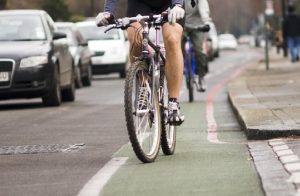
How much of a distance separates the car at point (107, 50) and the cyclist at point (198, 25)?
13933mm

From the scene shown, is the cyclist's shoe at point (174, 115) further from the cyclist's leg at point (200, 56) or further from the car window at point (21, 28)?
the car window at point (21, 28)

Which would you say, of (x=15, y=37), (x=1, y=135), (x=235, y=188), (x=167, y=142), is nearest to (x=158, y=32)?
(x=167, y=142)

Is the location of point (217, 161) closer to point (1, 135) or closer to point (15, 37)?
point (1, 135)

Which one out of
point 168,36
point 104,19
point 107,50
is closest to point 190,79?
point 168,36

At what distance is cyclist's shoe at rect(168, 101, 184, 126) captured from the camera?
8.73m

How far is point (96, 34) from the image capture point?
3228cm

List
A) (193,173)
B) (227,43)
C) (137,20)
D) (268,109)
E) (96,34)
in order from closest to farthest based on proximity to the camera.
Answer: (193,173), (137,20), (268,109), (96,34), (227,43)

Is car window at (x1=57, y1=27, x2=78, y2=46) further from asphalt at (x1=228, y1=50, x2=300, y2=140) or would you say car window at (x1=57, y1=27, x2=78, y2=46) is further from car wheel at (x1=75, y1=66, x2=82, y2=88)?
asphalt at (x1=228, y1=50, x2=300, y2=140)

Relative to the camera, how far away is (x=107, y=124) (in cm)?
1272

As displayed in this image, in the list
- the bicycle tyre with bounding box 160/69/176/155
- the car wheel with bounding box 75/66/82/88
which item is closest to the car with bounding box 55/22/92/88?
the car wheel with bounding box 75/66/82/88

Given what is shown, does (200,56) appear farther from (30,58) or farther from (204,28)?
(30,58)

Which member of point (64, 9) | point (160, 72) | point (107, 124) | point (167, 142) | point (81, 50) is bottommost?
point (64, 9)

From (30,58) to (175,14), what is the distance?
8473 millimetres

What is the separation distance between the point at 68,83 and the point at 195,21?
3.21m
